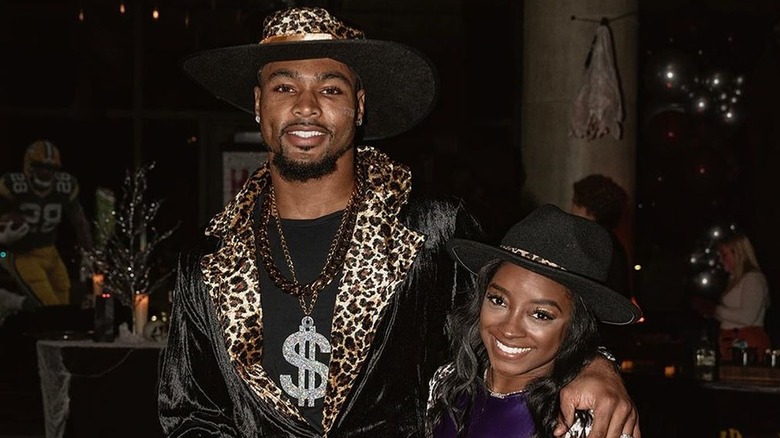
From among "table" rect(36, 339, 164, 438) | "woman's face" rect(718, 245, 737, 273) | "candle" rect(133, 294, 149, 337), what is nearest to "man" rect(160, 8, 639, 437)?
"table" rect(36, 339, 164, 438)

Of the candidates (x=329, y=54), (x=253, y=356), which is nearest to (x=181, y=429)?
(x=253, y=356)

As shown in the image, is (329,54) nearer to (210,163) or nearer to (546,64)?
(546,64)

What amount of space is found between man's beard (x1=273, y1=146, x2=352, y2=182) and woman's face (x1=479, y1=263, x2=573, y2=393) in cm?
55

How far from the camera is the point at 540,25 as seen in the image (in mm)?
9078

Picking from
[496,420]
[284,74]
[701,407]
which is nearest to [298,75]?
[284,74]

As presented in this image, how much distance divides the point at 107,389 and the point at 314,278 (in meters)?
4.44

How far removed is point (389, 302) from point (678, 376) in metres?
3.69

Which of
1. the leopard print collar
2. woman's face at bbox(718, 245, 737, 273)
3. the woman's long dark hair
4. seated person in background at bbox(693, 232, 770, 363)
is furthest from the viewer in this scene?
woman's face at bbox(718, 245, 737, 273)

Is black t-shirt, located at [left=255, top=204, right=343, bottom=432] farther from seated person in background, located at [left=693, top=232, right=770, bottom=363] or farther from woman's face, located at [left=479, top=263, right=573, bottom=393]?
seated person in background, located at [left=693, top=232, right=770, bottom=363]

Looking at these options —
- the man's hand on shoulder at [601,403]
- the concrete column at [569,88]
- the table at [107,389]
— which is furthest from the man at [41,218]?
the man's hand on shoulder at [601,403]

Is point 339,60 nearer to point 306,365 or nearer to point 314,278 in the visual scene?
point 314,278

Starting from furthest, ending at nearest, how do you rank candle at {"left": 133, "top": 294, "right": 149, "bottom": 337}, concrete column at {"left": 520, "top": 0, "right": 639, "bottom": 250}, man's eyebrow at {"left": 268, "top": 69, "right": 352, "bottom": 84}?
concrete column at {"left": 520, "top": 0, "right": 639, "bottom": 250}
candle at {"left": 133, "top": 294, "right": 149, "bottom": 337}
man's eyebrow at {"left": 268, "top": 69, "right": 352, "bottom": 84}

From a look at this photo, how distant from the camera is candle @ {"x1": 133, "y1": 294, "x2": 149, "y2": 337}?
7.61 metres

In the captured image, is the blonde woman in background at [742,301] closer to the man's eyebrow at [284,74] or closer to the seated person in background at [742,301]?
the seated person in background at [742,301]
